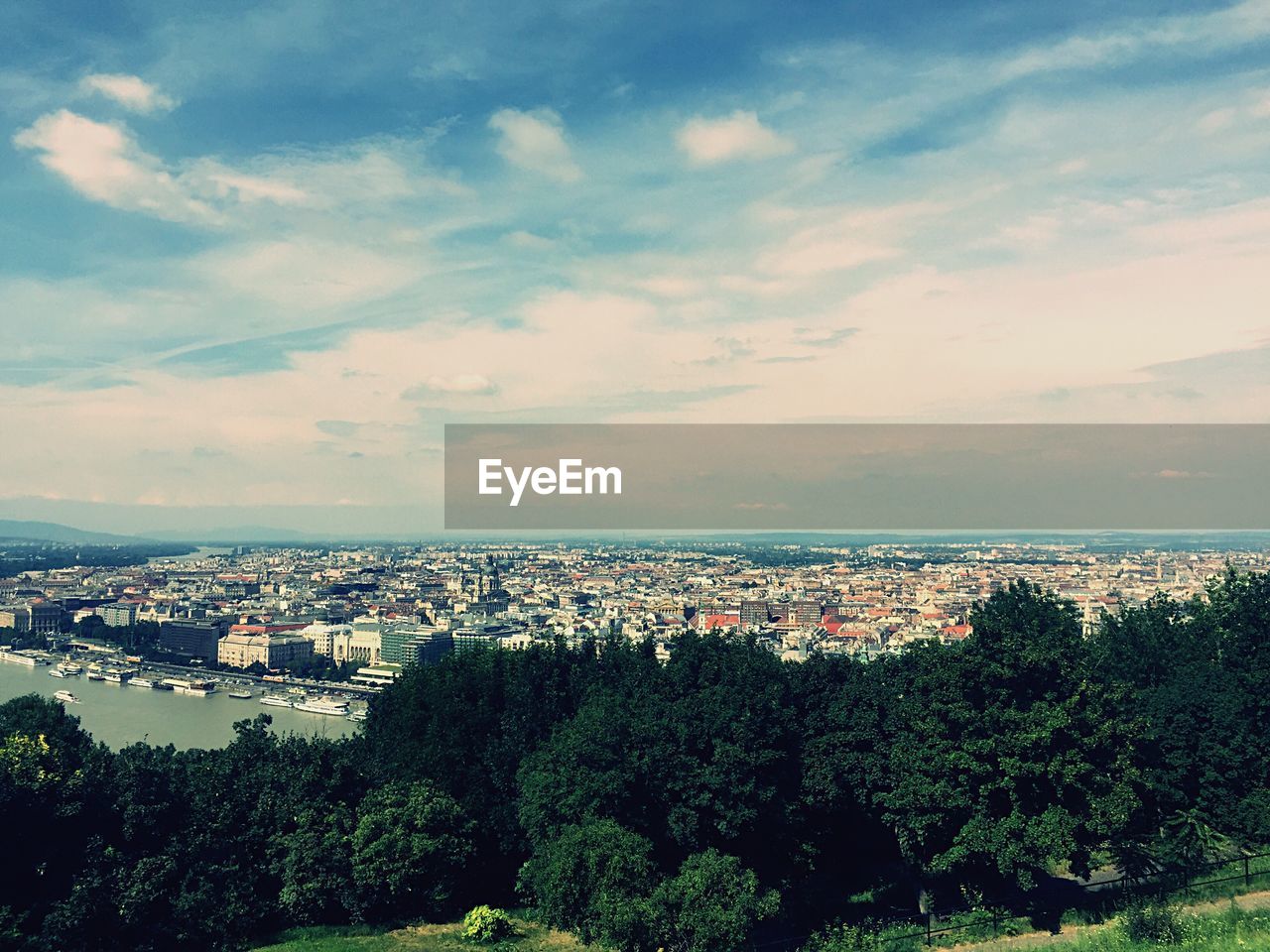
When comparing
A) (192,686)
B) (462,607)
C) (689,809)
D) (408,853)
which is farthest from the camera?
(462,607)

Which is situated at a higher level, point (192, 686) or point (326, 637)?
point (326, 637)

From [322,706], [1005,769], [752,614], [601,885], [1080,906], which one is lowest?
[322,706]

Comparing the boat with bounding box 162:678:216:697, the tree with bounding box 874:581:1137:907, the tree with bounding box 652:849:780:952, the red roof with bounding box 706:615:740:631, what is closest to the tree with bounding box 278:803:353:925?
the tree with bounding box 652:849:780:952

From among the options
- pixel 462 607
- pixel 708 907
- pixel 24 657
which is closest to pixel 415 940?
pixel 708 907

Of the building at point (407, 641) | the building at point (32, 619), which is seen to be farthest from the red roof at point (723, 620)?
the building at point (32, 619)

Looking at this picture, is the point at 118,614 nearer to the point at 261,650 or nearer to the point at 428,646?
the point at 261,650

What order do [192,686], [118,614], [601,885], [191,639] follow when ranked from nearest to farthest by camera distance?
[601,885], [192,686], [191,639], [118,614]

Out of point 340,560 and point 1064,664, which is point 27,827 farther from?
point 340,560

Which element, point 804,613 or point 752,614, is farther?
point 804,613

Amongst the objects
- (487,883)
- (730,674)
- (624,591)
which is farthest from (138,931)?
(624,591)
